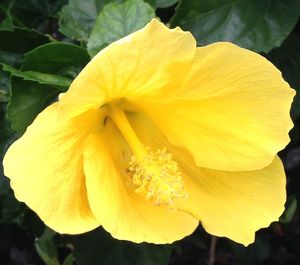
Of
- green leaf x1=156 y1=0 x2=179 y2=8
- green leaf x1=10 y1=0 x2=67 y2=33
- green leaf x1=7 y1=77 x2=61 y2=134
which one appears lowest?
green leaf x1=10 y1=0 x2=67 y2=33

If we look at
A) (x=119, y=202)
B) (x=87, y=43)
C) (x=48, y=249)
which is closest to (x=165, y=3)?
(x=87, y=43)

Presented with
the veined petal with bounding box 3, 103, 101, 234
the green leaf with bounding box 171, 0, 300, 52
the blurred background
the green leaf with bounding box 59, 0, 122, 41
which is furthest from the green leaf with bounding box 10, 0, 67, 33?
the veined petal with bounding box 3, 103, 101, 234

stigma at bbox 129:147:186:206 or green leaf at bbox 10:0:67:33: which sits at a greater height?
stigma at bbox 129:147:186:206

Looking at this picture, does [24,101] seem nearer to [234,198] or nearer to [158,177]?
[158,177]

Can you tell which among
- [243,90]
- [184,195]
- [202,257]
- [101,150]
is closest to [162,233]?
[184,195]

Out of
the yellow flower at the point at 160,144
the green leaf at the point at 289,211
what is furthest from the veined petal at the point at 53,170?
the green leaf at the point at 289,211

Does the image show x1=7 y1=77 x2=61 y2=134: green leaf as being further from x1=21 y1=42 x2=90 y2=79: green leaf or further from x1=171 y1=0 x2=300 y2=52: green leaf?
x1=171 y1=0 x2=300 y2=52: green leaf

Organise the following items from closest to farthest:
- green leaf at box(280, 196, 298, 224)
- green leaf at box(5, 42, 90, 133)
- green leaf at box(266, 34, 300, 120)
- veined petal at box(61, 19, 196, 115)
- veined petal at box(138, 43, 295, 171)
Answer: veined petal at box(61, 19, 196, 115)
veined petal at box(138, 43, 295, 171)
green leaf at box(5, 42, 90, 133)
green leaf at box(266, 34, 300, 120)
green leaf at box(280, 196, 298, 224)
